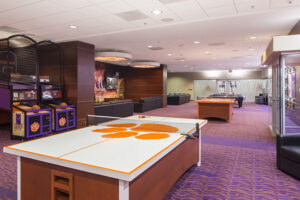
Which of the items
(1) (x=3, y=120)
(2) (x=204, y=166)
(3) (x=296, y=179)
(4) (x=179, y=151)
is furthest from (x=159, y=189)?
(1) (x=3, y=120)

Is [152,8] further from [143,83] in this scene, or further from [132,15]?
[143,83]

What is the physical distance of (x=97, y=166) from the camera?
146 centimetres

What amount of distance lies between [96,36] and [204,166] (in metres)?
5.30

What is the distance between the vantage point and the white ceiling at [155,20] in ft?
14.2

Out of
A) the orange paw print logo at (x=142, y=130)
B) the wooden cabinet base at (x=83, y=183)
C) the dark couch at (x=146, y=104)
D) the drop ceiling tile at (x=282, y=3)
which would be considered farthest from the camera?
the dark couch at (x=146, y=104)

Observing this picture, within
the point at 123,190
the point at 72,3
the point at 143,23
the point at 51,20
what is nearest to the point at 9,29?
the point at 51,20

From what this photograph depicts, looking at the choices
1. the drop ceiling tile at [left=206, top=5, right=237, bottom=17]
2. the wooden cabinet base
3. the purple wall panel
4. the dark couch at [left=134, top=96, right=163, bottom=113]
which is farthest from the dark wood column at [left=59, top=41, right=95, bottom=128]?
the wooden cabinet base

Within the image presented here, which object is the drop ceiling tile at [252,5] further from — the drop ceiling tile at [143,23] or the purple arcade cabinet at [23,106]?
the purple arcade cabinet at [23,106]

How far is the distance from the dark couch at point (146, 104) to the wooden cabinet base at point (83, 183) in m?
9.01

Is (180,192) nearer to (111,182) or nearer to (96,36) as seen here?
(111,182)

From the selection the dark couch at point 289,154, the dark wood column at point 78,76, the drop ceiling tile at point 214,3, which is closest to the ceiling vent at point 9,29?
the dark wood column at point 78,76

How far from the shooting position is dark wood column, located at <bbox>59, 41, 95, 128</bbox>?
23.8 ft

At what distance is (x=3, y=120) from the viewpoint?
7492mm

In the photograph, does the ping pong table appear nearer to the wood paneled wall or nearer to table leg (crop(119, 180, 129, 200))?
table leg (crop(119, 180, 129, 200))
